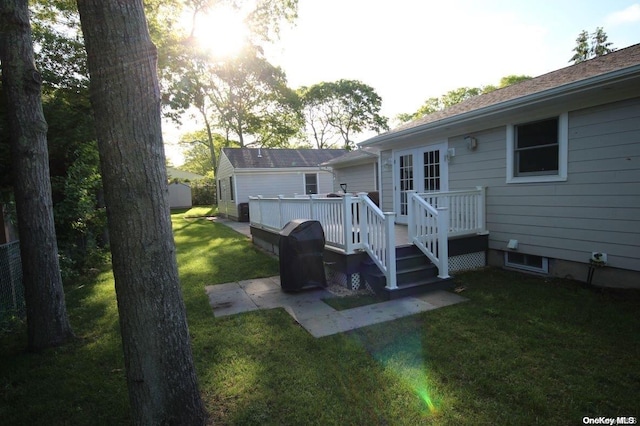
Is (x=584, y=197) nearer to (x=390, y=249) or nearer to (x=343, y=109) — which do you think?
(x=390, y=249)

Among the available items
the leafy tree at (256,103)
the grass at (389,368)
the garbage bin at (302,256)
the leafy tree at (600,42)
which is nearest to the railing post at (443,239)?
the grass at (389,368)

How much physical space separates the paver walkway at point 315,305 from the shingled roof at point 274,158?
1250cm

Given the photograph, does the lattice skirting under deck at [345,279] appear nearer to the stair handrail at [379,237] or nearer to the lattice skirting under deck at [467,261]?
the stair handrail at [379,237]

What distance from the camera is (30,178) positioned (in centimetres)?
357

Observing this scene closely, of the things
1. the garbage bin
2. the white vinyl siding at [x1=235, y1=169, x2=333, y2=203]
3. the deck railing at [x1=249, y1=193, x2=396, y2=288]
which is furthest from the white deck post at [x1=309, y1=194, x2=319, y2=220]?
the white vinyl siding at [x1=235, y1=169, x2=333, y2=203]

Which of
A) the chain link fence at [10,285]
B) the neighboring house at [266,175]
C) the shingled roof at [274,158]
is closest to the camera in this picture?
the chain link fence at [10,285]

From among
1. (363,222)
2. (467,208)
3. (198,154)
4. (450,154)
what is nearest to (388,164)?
(450,154)

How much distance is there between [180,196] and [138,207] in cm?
2976

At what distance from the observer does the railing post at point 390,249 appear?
474cm

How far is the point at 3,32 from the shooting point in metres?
3.45

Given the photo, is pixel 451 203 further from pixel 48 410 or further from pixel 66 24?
pixel 66 24

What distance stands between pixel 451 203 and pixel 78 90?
9565mm

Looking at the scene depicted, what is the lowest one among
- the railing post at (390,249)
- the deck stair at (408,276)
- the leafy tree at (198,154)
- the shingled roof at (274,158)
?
the deck stair at (408,276)

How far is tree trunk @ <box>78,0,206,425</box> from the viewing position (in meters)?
1.83
